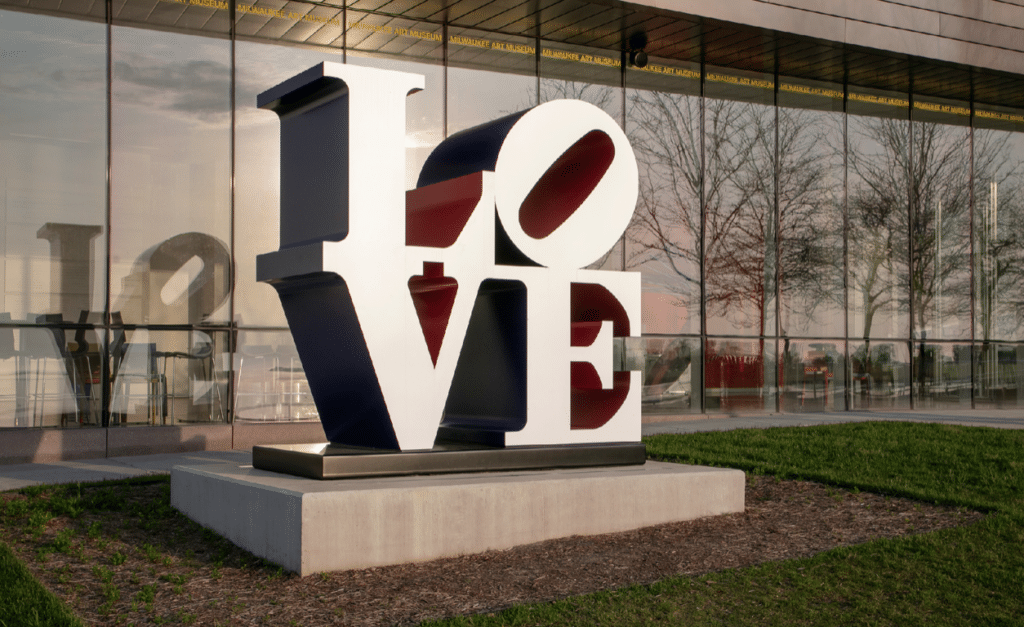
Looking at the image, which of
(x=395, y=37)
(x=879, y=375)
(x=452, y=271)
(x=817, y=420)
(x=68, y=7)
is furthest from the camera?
(x=879, y=375)

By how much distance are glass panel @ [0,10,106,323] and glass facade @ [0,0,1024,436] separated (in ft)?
0.10

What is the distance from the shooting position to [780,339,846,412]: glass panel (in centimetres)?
1994

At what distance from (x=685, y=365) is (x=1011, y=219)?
9373 mm

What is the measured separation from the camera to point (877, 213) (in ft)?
69.6

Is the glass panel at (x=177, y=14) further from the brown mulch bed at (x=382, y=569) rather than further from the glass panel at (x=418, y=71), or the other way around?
the brown mulch bed at (x=382, y=569)

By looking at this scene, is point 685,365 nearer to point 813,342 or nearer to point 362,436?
point 813,342

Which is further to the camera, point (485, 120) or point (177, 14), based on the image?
point (485, 120)

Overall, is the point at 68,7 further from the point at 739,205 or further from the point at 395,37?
the point at 739,205

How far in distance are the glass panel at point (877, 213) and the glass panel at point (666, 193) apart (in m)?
3.85

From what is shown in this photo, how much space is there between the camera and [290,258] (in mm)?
7672

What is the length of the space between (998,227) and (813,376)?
6.17m

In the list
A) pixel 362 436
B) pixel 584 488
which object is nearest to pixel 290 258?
pixel 362 436

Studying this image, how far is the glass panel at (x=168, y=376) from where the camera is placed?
559 inches

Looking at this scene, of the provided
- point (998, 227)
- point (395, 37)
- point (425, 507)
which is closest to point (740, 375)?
point (998, 227)
